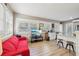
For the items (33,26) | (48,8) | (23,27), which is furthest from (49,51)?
(33,26)

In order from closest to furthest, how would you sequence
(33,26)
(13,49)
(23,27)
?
(13,49) < (23,27) < (33,26)

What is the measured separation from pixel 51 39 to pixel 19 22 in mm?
3058

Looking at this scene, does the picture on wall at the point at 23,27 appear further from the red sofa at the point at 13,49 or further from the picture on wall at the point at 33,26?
the red sofa at the point at 13,49

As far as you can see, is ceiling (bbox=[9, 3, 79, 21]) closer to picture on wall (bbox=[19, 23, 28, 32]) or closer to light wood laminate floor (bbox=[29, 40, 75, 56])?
picture on wall (bbox=[19, 23, 28, 32])

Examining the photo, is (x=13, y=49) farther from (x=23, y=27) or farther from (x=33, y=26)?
(x=33, y=26)

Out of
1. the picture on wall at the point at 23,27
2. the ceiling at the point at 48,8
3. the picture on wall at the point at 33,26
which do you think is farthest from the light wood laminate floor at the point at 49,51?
the picture on wall at the point at 33,26

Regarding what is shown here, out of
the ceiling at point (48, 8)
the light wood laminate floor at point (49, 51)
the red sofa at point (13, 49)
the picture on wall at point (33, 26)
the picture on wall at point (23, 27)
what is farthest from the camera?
the picture on wall at point (33, 26)

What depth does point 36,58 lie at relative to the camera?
1049 millimetres

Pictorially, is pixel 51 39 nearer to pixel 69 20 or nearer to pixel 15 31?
pixel 69 20

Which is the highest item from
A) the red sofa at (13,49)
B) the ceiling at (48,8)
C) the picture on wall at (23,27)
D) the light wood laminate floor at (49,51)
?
the ceiling at (48,8)

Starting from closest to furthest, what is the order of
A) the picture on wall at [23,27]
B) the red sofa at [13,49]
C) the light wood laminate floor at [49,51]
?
1. the red sofa at [13,49]
2. the light wood laminate floor at [49,51]
3. the picture on wall at [23,27]

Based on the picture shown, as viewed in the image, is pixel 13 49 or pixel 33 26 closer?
pixel 13 49

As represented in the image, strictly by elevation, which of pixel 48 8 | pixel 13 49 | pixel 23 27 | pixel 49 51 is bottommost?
pixel 49 51

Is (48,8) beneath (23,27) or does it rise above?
above
